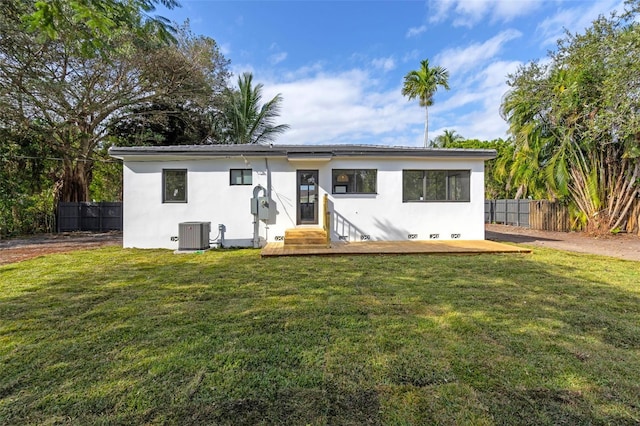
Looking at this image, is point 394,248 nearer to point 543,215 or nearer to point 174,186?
point 174,186

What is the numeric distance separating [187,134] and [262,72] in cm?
571

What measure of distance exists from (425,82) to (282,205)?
60.7ft

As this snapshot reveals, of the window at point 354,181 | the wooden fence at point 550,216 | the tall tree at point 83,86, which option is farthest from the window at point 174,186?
the wooden fence at point 550,216

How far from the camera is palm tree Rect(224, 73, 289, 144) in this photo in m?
A: 16.7

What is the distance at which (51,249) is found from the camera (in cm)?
848

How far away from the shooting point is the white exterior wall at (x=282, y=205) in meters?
8.37

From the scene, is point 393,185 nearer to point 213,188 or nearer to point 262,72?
point 213,188

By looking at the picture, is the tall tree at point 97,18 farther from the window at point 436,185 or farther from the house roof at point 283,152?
the window at point 436,185

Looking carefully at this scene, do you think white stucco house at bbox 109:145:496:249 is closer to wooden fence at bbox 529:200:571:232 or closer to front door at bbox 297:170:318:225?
front door at bbox 297:170:318:225

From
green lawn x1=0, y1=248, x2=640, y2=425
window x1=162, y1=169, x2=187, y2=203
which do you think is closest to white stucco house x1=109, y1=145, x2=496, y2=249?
window x1=162, y1=169, x2=187, y2=203

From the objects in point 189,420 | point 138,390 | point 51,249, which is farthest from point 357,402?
point 51,249

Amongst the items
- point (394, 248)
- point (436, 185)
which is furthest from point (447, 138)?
point (394, 248)

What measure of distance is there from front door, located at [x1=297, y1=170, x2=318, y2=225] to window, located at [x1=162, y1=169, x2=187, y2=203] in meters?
3.30

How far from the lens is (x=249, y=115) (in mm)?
16922
